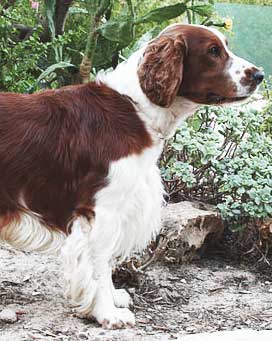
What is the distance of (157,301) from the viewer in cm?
409

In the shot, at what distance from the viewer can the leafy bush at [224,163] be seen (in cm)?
460

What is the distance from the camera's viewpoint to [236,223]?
467cm

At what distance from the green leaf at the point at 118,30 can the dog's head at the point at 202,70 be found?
5.83 feet

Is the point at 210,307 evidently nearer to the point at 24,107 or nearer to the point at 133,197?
the point at 133,197

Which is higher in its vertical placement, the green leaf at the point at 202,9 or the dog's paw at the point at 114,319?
the green leaf at the point at 202,9

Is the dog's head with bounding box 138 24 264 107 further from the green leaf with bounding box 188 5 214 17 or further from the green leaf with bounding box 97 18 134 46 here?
the green leaf with bounding box 188 5 214 17

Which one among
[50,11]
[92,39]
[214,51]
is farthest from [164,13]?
[214,51]

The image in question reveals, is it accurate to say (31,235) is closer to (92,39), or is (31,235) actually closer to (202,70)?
(202,70)

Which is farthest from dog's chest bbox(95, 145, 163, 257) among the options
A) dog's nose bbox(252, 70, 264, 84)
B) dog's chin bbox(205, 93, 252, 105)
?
dog's nose bbox(252, 70, 264, 84)

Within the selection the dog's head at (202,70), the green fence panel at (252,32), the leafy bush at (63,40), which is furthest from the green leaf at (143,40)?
the green fence panel at (252,32)

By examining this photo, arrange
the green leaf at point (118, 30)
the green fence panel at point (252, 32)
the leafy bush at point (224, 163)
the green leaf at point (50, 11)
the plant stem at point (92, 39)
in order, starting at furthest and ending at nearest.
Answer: the green fence panel at point (252, 32)
the green leaf at point (50, 11)
the plant stem at point (92, 39)
the green leaf at point (118, 30)
the leafy bush at point (224, 163)

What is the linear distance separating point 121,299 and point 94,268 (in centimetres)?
33

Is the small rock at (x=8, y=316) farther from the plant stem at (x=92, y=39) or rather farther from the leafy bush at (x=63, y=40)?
the plant stem at (x=92, y=39)

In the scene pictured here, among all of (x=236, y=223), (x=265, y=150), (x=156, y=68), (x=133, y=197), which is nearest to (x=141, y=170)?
(x=133, y=197)
